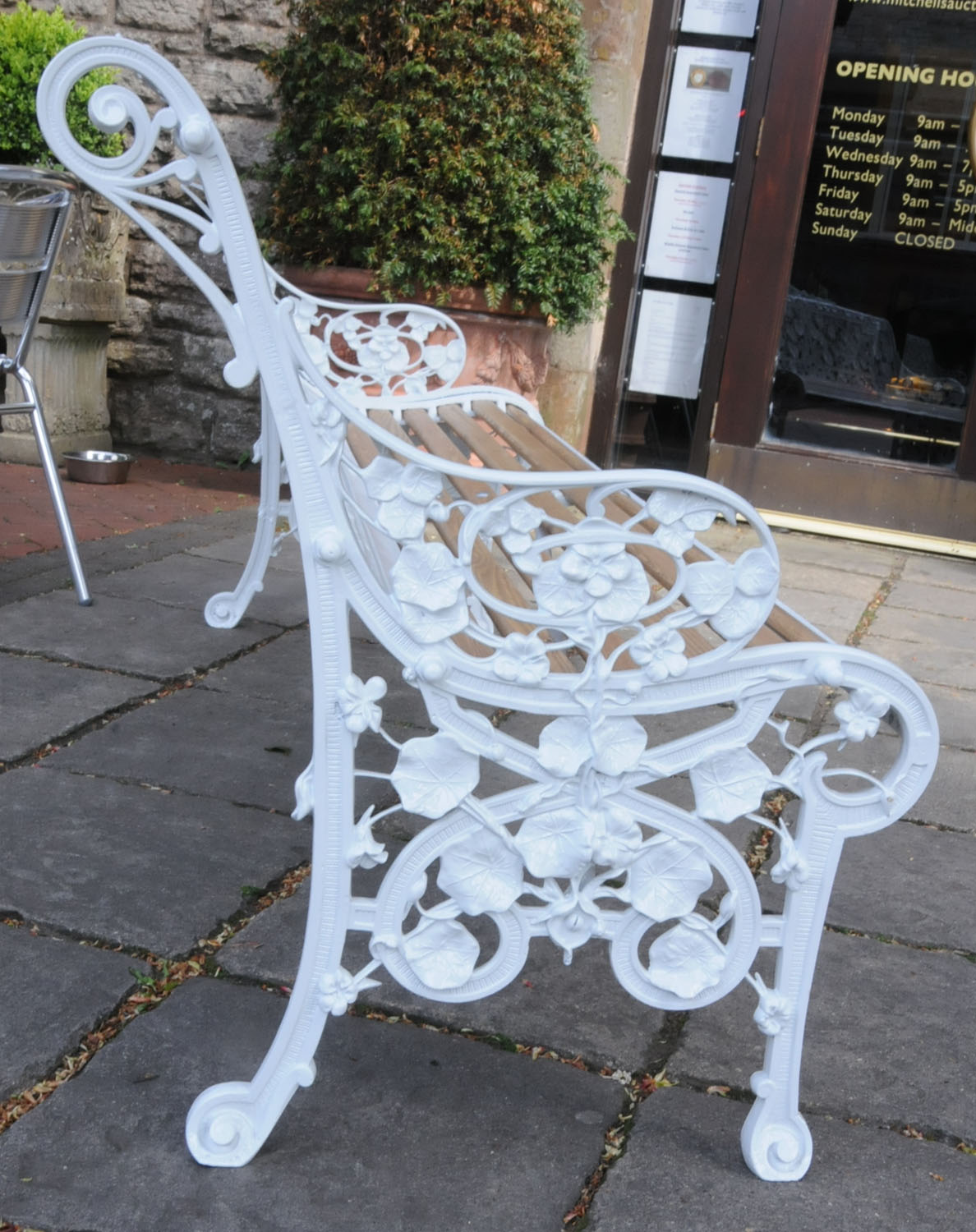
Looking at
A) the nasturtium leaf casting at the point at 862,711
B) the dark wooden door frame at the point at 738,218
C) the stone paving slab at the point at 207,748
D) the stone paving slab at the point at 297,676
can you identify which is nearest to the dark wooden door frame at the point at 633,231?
the dark wooden door frame at the point at 738,218

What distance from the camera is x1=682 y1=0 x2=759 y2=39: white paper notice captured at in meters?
5.08

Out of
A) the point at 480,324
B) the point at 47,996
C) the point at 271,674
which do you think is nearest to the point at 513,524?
the point at 47,996

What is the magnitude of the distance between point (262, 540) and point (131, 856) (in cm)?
114

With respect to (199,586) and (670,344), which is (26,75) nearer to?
(199,586)

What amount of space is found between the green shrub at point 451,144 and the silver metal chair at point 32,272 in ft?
4.15

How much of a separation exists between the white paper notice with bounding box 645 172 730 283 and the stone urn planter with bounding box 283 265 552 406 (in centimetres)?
93

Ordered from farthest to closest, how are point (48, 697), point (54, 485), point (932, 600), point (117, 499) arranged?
point (117, 499) → point (932, 600) → point (54, 485) → point (48, 697)

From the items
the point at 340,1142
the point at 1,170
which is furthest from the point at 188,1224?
the point at 1,170

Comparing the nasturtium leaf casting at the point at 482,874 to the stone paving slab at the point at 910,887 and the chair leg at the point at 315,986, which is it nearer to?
the chair leg at the point at 315,986

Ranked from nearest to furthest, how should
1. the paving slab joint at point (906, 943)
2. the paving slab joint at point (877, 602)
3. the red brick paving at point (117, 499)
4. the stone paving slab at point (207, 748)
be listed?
the paving slab joint at point (906, 943) → the stone paving slab at point (207, 748) → the paving slab joint at point (877, 602) → the red brick paving at point (117, 499)

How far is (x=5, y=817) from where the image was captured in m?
2.08

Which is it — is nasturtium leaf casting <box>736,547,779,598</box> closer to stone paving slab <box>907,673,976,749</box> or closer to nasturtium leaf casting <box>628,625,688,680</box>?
nasturtium leaf casting <box>628,625,688,680</box>

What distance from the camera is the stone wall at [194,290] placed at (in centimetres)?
504

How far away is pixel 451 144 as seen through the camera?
13.8ft
